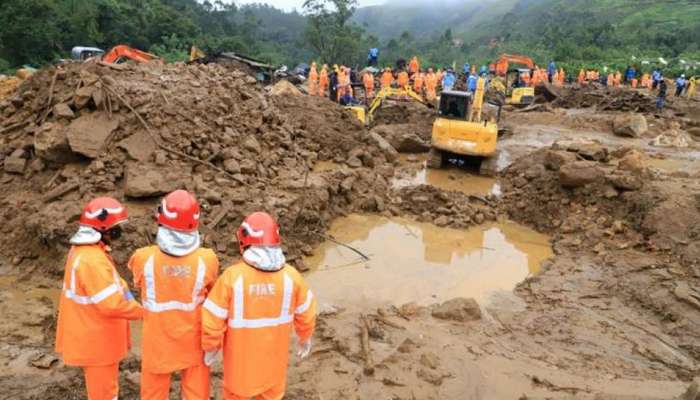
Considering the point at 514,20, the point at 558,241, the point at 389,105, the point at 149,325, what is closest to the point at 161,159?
the point at 149,325

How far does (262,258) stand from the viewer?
10.1 ft

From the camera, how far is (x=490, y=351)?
5.62 metres

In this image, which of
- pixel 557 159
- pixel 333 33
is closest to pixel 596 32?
pixel 333 33

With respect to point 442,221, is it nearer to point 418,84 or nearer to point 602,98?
point 418,84

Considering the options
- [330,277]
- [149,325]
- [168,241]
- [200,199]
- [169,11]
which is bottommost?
[330,277]

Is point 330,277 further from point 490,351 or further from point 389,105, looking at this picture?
point 389,105

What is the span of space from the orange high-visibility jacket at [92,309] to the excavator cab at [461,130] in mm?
10028

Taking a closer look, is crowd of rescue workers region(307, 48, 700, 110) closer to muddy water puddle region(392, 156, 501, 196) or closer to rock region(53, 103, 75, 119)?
muddy water puddle region(392, 156, 501, 196)

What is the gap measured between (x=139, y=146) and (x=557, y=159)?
821 centimetres

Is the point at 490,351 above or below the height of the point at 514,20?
below

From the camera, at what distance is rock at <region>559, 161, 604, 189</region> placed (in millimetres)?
9883

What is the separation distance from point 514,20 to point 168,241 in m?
94.2

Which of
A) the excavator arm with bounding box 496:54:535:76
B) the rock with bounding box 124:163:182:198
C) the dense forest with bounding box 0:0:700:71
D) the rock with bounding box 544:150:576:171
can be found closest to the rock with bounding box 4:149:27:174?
the rock with bounding box 124:163:182:198

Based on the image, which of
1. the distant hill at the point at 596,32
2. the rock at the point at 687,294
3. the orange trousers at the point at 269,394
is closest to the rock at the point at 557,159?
the rock at the point at 687,294
